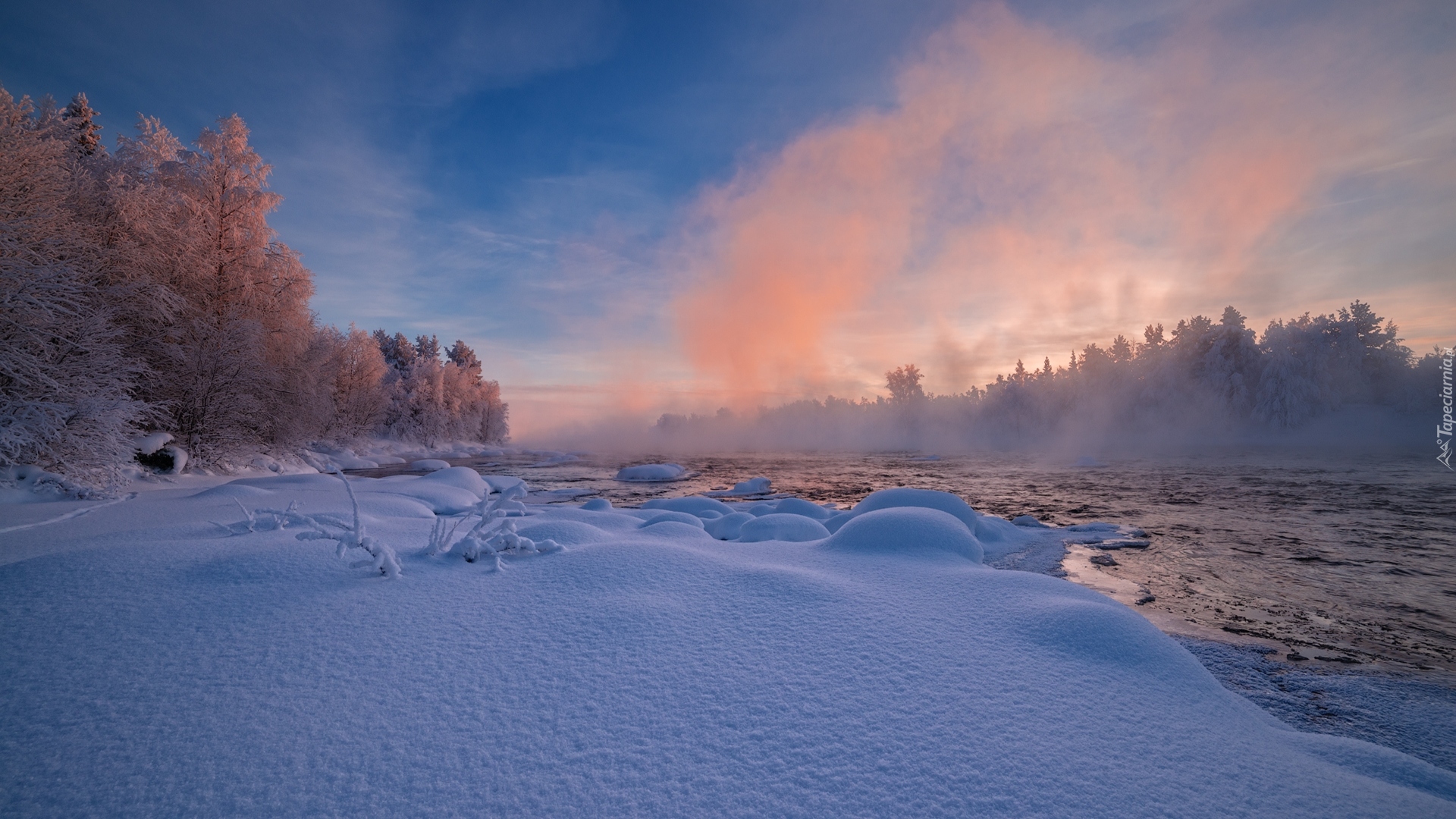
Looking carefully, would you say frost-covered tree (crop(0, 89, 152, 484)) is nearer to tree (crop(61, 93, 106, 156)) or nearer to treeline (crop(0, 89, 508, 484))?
treeline (crop(0, 89, 508, 484))

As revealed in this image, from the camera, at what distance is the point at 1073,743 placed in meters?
2.01

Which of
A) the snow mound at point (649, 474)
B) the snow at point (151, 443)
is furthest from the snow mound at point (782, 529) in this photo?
the snow mound at point (649, 474)

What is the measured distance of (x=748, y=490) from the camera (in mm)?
21312

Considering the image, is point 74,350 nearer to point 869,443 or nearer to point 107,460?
point 107,460

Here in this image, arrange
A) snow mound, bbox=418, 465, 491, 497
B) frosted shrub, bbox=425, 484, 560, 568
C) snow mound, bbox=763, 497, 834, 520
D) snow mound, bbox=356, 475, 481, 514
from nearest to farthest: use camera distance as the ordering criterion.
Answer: frosted shrub, bbox=425, 484, 560, 568 < snow mound, bbox=356, 475, 481, 514 < snow mound, bbox=763, 497, 834, 520 < snow mound, bbox=418, 465, 491, 497

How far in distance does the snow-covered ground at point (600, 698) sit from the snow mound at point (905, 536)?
50.9 inches

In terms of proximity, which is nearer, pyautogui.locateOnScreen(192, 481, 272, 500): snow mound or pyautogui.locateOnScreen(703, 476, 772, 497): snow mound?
pyautogui.locateOnScreen(192, 481, 272, 500): snow mound

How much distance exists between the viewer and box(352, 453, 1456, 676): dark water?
5.38 m

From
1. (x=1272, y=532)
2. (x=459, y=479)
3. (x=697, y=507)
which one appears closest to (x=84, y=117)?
(x=459, y=479)

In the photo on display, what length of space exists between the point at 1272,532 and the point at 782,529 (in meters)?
11.4

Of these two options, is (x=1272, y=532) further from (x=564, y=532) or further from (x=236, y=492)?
(x=236, y=492)

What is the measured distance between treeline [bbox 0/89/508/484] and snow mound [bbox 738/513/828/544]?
450 inches

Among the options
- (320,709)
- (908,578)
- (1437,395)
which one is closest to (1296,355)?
(1437,395)

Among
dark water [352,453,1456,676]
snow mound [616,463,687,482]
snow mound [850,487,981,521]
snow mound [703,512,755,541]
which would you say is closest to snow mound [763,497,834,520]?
snow mound [850,487,981,521]
